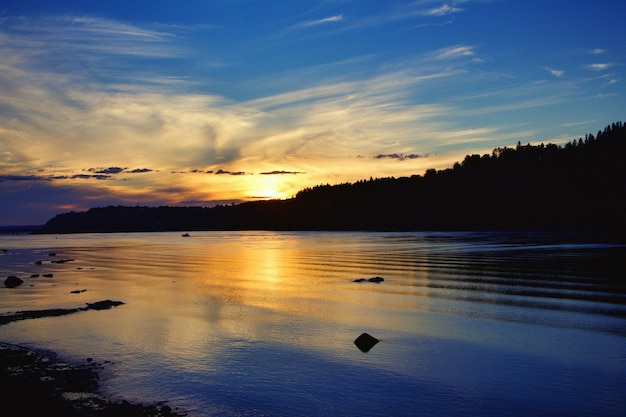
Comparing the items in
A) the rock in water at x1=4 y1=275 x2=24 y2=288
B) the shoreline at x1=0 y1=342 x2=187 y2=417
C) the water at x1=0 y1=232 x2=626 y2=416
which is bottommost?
the water at x1=0 y1=232 x2=626 y2=416

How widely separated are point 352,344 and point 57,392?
11.1 metres

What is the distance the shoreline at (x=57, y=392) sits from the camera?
41.0 ft

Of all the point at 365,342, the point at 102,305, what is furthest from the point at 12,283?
the point at 365,342

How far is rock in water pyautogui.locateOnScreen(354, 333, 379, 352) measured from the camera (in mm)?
20156

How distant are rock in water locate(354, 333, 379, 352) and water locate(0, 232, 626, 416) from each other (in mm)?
269

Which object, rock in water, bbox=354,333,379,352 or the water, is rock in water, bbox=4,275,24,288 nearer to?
the water

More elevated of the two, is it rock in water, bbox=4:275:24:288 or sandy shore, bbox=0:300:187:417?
rock in water, bbox=4:275:24:288

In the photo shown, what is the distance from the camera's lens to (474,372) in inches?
666

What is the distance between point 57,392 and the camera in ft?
45.6

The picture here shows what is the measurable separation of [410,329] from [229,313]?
10.4 metres

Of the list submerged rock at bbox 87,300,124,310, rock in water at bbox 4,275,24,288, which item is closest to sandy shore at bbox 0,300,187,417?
submerged rock at bbox 87,300,124,310

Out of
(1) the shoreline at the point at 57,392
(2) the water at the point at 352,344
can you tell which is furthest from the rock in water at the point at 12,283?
(1) the shoreline at the point at 57,392

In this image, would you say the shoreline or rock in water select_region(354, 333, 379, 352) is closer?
the shoreline

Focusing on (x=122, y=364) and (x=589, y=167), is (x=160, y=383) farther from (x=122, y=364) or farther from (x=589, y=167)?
(x=589, y=167)
